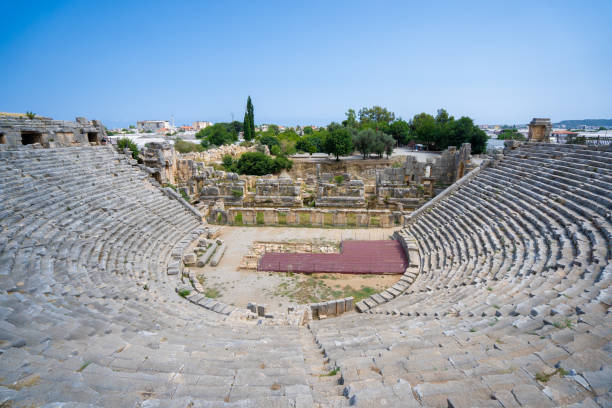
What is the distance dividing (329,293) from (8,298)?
778 cm

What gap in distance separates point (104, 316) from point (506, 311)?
24.7 feet

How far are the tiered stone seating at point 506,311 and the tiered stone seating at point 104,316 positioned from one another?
4.11ft

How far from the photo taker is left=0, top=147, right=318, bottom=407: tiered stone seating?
3334 mm

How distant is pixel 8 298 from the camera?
562 centimetres

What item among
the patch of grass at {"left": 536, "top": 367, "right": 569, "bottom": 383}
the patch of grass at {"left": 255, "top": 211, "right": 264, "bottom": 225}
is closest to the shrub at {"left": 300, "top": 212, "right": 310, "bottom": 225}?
the patch of grass at {"left": 255, "top": 211, "right": 264, "bottom": 225}

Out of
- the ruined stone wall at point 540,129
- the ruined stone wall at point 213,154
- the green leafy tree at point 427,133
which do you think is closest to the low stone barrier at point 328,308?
the ruined stone wall at point 540,129

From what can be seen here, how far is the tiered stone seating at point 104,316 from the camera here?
333 cm

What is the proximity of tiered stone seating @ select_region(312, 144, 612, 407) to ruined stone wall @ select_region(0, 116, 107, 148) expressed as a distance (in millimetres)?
14910

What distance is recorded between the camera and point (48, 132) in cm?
1403

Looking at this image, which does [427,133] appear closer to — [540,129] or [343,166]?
[343,166]

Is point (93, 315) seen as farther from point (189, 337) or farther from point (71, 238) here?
point (71, 238)

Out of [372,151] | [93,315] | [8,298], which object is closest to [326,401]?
[93,315]

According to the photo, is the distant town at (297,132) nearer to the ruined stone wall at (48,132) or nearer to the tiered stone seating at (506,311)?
the tiered stone seating at (506,311)

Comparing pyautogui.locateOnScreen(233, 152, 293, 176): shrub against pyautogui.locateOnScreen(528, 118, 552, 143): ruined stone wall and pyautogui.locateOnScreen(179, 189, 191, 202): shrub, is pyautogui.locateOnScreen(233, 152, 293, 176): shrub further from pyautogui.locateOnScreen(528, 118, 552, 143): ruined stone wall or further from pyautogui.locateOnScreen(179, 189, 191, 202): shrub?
pyautogui.locateOnScreen(528, 118, 552, 143): ruined stone wall
